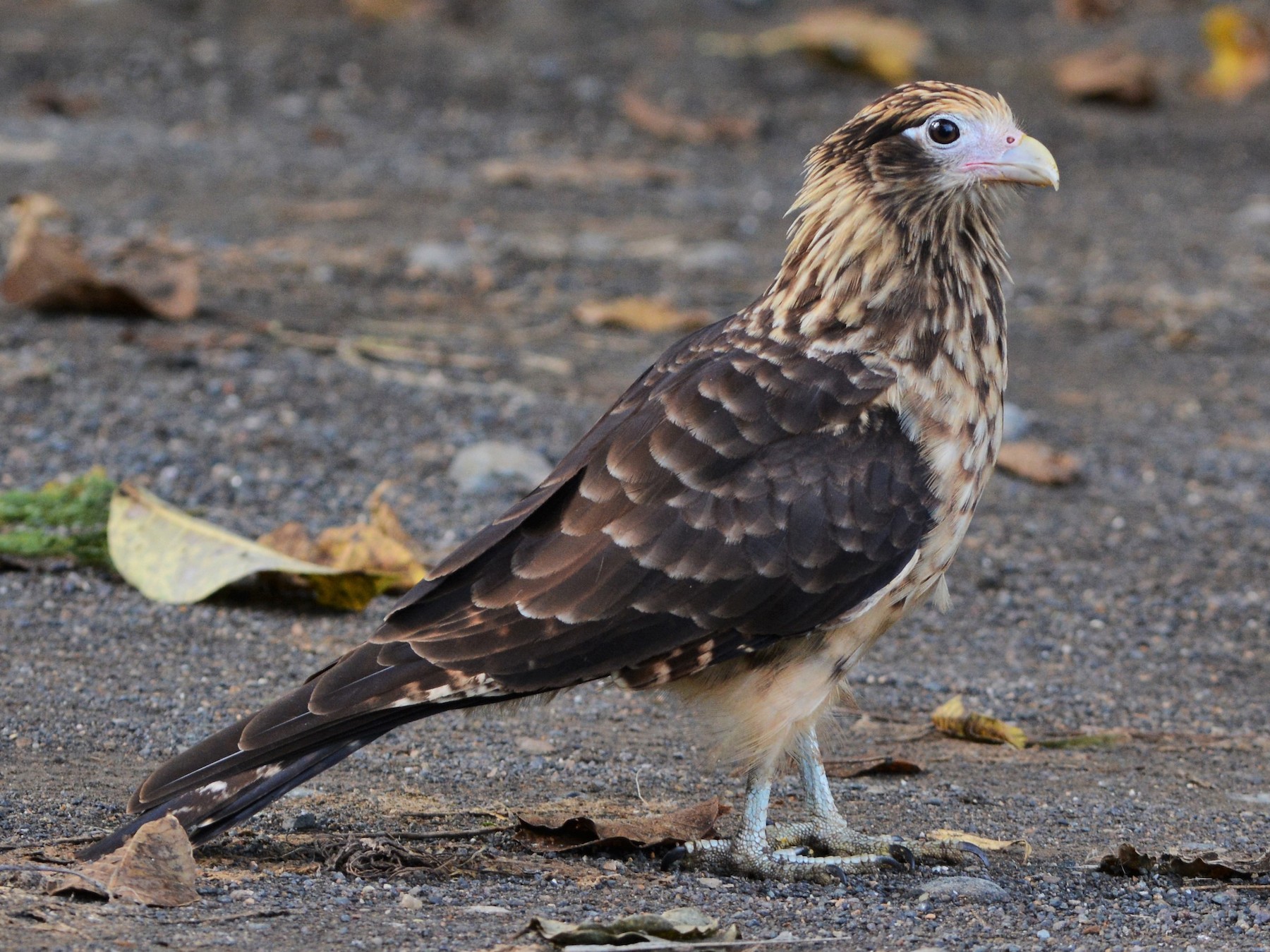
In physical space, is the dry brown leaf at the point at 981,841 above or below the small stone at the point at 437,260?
below

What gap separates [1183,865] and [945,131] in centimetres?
209

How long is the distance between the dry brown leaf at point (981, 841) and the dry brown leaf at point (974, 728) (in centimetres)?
74

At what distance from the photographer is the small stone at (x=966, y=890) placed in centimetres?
418

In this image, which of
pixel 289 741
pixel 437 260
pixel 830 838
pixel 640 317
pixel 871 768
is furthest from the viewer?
pixel 437 260

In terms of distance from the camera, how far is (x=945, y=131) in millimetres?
4836

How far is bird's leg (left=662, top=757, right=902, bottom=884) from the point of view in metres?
4.45

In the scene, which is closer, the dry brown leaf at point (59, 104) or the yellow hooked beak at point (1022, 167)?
the yellow hooked beak at point (1022, 167)

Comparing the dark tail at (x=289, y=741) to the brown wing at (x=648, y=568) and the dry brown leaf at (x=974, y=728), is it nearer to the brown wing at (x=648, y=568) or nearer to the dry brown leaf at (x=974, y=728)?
the brown wing at (x=648, y=568)

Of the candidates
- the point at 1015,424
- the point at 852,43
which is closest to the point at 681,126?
the point at 852,43

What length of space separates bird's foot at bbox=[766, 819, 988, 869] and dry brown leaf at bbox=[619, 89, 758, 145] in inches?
397

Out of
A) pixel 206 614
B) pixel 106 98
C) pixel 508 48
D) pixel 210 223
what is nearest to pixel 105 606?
pixel 206 614

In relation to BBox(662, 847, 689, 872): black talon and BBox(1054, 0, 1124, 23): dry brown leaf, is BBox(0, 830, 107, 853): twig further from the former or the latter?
BBox(1054, 0, 1124, 23): dry brown leaf

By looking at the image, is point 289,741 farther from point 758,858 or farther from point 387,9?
point 387,9

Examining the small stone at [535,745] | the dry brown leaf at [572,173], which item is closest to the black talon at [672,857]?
the small stone at [535,745]
